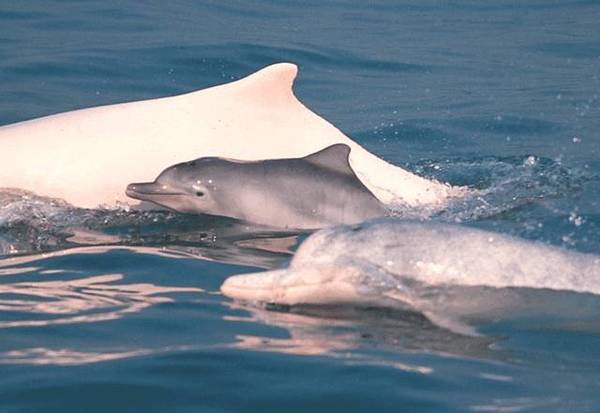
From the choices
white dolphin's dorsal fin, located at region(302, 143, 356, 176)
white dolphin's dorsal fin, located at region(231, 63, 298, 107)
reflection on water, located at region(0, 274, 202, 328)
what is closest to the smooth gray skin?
white dolphin's dorsal fin, located at region(302, 143, 356, 176)

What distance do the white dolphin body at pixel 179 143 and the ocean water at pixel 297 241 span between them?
23cm

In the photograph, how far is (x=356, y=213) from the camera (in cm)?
813

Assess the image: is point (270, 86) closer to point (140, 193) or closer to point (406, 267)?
point (140, 193)

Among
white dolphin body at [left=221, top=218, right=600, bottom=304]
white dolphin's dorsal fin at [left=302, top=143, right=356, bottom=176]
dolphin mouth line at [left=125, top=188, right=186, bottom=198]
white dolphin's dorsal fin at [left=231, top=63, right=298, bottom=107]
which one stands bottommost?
white dolphin body at [left=221, top=218, right=600, bottom=304]

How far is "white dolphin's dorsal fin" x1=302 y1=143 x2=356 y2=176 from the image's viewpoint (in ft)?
26.5

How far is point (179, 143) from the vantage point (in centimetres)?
885

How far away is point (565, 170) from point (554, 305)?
4.41 m

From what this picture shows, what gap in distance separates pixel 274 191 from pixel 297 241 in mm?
465

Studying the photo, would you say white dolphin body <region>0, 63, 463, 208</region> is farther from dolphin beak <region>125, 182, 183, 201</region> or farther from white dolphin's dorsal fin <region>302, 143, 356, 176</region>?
white dolphin's dorsal fin <region>302, 143, 356, 176</region>

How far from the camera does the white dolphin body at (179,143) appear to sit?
880 cm

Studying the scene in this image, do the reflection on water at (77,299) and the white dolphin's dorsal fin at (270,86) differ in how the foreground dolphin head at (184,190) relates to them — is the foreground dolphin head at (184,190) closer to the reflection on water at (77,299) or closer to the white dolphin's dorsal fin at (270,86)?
the white dolphin's dorsal fin at (270,86)

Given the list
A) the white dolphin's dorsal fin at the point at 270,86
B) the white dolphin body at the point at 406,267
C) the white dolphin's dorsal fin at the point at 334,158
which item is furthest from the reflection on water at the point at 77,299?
the white dolphin's dorsal fin at the point at 270,86

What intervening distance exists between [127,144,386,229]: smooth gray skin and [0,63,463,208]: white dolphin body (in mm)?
524

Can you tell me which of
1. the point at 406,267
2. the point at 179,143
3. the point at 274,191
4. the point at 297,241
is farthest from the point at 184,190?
the point at 406,267
